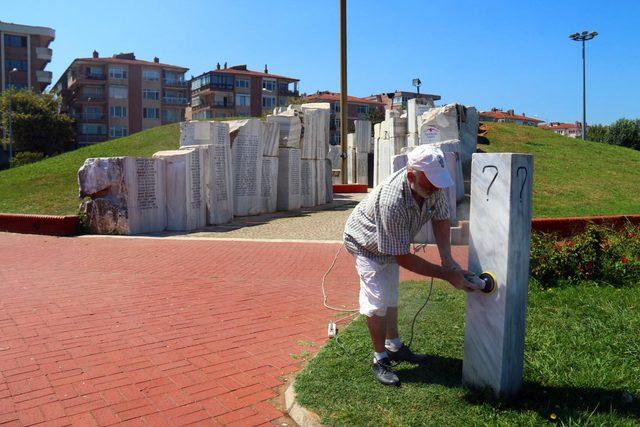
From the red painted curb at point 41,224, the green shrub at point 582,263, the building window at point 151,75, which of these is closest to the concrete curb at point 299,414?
the green shrub at point 582,263

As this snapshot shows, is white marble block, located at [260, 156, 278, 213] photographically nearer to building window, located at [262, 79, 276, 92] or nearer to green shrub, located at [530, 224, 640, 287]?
green shrub, located at [530, 224, 640, 287]

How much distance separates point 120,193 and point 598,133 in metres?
68.3

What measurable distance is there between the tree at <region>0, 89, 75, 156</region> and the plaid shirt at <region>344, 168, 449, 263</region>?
4969 cm

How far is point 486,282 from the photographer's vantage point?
3.37m

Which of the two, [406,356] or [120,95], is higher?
[120,95]

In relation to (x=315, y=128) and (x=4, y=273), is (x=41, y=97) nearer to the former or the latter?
(x=315, y=128)

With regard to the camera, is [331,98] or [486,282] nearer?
[486,282]

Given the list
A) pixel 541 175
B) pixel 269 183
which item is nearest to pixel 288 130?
pixel 269 183

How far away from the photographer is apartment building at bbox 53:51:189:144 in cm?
6600

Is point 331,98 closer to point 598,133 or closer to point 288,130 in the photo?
point 598,133

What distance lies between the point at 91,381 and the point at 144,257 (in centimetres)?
569

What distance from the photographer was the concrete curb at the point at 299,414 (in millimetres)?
3305

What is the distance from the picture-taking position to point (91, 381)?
4000 millimetres

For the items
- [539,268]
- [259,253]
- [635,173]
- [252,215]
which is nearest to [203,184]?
[252,215]
